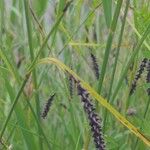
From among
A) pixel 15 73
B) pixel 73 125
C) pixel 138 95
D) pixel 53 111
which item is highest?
pixel 15 73

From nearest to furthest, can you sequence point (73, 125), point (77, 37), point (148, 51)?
point (148, 51)
point (73, 125)
point (77, 37)

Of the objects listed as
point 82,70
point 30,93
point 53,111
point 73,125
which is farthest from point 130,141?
point 82,70

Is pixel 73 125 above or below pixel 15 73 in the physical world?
below

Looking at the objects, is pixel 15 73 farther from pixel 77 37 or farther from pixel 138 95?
pixel 77 37

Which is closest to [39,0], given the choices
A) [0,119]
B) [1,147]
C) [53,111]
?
[1,147]

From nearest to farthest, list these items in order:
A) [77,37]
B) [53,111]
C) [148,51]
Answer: [148,51] → [53,111] → [77,37]

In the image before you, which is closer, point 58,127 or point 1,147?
point 1,147

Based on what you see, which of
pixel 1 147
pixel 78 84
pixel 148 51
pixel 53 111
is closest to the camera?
pixel 78 84

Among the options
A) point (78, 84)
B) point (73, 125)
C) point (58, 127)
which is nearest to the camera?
point (78, 84)

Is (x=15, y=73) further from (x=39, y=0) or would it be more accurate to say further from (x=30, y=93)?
(x=30, y=93)
